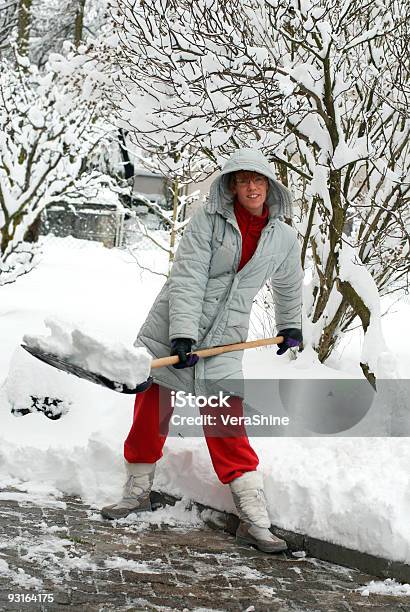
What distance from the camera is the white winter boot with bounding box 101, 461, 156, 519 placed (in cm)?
436

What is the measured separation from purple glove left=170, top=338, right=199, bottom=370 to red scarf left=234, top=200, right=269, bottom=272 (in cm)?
48

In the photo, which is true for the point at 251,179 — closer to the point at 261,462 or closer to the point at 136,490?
the point at 261,462

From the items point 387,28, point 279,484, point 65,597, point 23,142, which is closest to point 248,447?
point 279,484

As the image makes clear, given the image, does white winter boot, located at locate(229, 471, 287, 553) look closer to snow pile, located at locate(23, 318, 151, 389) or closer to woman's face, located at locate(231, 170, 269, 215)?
snow pile, located at locate(23, 318, 151, 389)

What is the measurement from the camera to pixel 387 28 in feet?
18.6

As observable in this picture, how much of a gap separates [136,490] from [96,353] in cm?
83

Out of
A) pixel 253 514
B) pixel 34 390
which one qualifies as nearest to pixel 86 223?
pixel 34 390

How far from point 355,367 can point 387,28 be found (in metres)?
2.27

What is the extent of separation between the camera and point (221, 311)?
4.27 meters

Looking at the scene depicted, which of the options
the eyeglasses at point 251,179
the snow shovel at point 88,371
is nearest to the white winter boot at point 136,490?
the snow shovel at point 88,371

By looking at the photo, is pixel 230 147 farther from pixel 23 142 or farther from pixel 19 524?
pixel 23 142

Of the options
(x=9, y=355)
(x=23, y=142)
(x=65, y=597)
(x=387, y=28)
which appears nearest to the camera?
(x=65, y=597)

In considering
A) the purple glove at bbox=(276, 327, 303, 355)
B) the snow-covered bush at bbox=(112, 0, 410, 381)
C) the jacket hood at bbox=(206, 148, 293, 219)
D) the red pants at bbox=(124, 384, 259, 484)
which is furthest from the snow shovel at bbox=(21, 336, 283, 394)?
the snow-covered bush at bbox=(112, 0, 410, 381)

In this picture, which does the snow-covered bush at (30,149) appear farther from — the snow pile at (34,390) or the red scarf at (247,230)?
the red scarf at (247,230)
